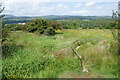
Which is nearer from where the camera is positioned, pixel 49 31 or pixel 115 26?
pixel 115 26

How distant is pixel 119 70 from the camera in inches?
238

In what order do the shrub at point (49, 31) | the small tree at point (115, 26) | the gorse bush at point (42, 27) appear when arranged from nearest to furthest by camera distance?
the small tree at point (115, 26), the shrub at point (49, 31), the gorse bush at point (42, 27)

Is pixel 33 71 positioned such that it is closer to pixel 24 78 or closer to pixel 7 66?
pixel 24 78

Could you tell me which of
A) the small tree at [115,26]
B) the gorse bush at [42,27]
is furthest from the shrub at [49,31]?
the small tree at [115,26]

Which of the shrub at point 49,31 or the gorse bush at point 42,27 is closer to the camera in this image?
the shrub at point 49,31

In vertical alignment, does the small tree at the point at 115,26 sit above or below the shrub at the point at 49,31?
above

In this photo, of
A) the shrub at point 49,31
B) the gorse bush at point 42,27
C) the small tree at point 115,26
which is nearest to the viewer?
the small tree at point 115,26

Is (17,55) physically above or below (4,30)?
below

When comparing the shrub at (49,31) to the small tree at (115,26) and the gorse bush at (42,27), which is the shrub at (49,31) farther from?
the small tree at (115,26)

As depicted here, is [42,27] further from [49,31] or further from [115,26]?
[115,26]

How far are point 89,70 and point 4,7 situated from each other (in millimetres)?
6260

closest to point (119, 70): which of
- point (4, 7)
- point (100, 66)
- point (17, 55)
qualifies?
point (100, 66)

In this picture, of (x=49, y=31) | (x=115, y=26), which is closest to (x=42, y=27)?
(x=49, y=31)

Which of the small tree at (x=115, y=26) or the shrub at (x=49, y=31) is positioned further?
the shrub at (x=49, y=31)
